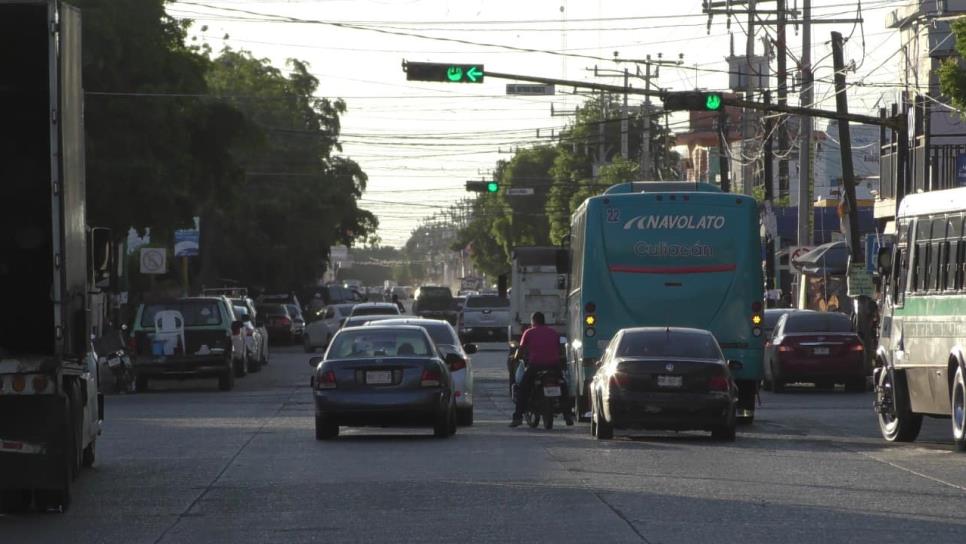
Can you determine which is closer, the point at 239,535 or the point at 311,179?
the point at 239,535

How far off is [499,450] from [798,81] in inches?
1221

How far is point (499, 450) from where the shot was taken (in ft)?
71.3

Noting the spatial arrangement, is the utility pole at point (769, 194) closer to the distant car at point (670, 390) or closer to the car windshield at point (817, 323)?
the car windshield at point (817, 323)

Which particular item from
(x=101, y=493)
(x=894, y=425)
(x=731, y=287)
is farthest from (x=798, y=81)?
(x=101, y=493)

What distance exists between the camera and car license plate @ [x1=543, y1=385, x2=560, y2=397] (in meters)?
26.2

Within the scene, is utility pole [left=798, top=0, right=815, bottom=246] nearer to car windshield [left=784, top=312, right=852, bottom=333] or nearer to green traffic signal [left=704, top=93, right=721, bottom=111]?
car windshield [left=784, top=312, right=852, bottom=333]

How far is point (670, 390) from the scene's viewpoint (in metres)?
23.0

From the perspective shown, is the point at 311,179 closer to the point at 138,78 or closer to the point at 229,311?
the point at 138,78

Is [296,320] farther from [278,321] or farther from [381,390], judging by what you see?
[381,390]

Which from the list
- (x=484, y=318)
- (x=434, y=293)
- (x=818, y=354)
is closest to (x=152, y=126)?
(x=818, y=354)

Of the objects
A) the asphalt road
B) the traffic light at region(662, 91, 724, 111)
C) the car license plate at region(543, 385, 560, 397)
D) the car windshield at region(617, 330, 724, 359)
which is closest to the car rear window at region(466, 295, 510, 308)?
the traffic light at region(662, 91, 724, 111)

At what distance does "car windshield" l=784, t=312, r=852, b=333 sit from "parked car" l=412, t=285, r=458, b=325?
115 feet

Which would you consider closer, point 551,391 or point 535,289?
point 551,391

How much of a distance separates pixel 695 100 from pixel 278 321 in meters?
39.6
